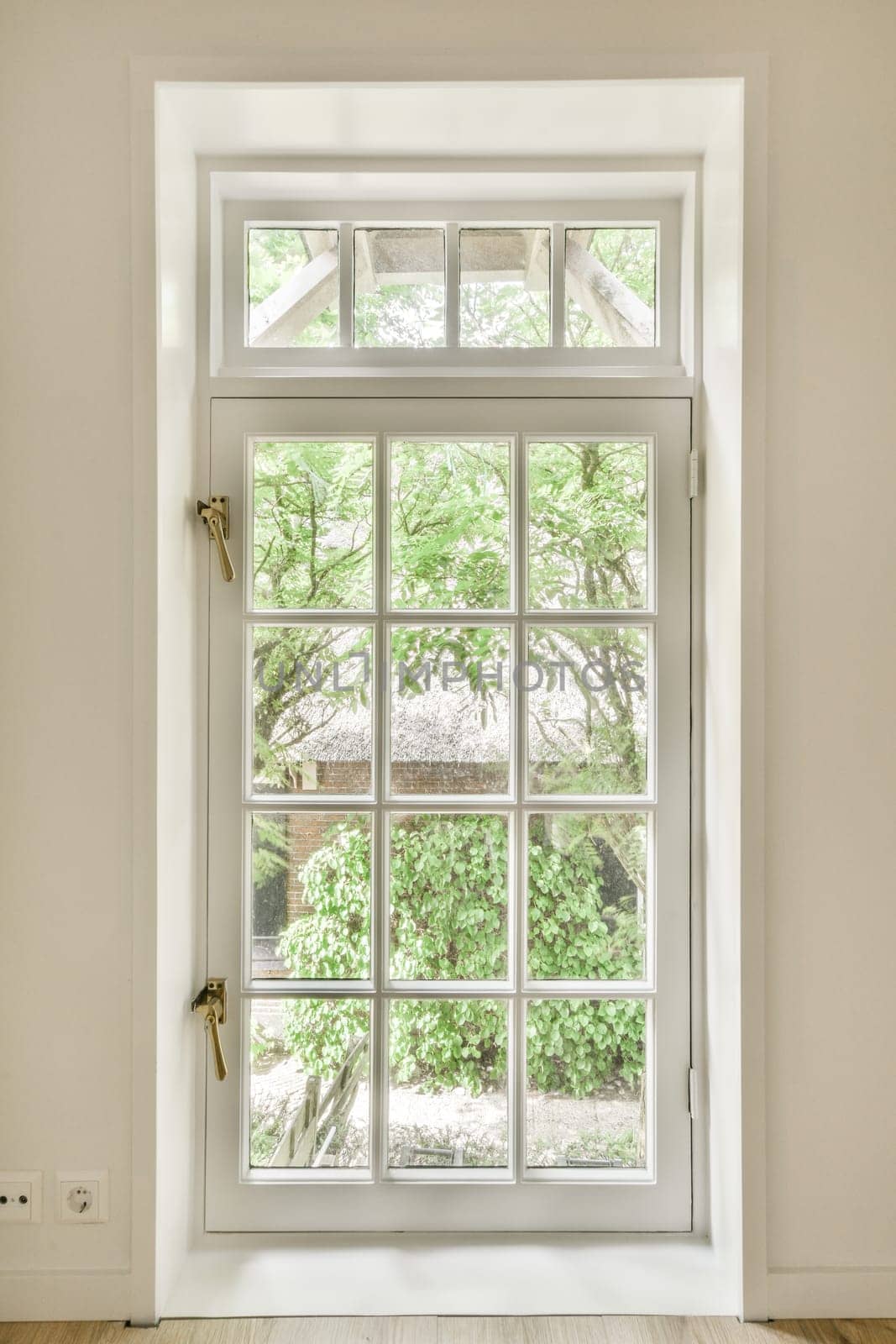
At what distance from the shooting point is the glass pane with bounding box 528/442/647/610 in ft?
4.64

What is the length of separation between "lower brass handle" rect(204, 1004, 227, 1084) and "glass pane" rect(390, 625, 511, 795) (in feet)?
1.58

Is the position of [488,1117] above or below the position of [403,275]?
below

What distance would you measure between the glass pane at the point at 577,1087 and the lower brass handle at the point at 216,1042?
527mm

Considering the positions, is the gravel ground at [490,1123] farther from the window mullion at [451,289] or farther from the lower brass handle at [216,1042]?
the window mullion at [451,289]

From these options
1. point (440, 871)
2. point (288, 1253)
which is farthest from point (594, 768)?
point (288, 1253)

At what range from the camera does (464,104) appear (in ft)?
4.09

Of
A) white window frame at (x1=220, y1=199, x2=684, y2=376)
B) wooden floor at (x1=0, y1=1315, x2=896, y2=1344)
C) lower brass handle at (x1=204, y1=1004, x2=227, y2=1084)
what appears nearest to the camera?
wooden floor at (x1=0, y1=1315, x2=896, y2=1344)

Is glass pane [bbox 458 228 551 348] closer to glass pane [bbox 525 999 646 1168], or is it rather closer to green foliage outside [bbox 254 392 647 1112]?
green foliage outside [bbox 254 392 647 1112]

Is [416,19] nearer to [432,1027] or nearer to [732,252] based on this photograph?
[732,252]

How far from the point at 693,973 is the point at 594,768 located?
0.39 metres
